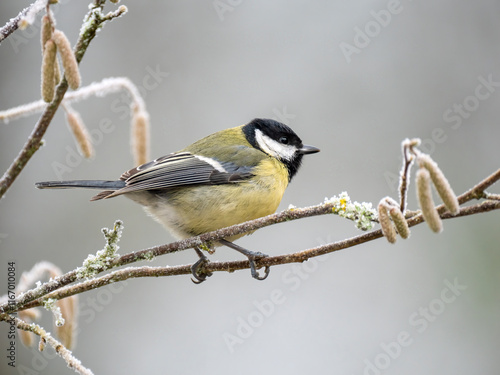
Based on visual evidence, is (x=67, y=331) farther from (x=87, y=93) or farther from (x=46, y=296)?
(x=87, y=93)

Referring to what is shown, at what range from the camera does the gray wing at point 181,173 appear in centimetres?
290

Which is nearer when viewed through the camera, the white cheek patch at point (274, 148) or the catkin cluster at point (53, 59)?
the catkin cluster at point (53, 59)

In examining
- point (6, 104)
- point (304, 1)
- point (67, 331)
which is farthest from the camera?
point (304, 1)

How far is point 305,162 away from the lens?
5016 millimetres

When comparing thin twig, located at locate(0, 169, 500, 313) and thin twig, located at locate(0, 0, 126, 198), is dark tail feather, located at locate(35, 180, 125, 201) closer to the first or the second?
thin twig, located at locate(0, 169, 500, 313)

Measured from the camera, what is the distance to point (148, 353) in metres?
4.80

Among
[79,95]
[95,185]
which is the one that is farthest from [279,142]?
[79,95]

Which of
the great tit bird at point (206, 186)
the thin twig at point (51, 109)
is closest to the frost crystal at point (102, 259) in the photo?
the thin twig at point (51, 109)

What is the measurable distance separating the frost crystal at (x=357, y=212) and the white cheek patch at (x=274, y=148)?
2.02m

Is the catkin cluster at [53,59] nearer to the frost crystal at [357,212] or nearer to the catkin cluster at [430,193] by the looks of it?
the frost crystal at [357,212]

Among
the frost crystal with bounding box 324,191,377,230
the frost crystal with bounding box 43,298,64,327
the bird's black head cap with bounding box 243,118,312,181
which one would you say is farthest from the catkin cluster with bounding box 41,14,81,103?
the bird's black head cap with bounding box 243,118,312,181

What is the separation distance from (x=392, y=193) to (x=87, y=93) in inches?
150

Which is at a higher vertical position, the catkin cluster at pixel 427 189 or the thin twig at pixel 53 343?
the thin twig at pixel 53 343

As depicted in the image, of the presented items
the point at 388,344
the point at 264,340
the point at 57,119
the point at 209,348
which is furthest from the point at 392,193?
the point at 57,119
